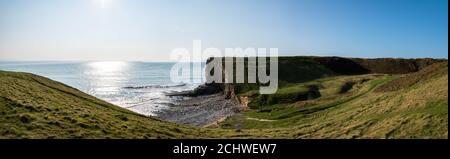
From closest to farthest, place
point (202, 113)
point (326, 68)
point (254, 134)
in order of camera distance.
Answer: point (254, 134)
point (202, 113)
point (326, 68)

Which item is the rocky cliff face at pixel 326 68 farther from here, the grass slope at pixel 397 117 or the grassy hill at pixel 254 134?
the grassy hill at pixel 254 134

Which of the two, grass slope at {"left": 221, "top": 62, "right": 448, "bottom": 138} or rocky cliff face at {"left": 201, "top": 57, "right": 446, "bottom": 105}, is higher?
rocky cliff face at {"left": 201, "top": 57, "right": 446, "bottom": 105}

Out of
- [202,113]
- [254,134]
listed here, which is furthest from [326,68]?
[254,134]

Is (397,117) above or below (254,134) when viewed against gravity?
above

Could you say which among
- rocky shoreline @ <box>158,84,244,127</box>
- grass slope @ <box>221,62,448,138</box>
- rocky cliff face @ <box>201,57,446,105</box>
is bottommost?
rocky shoreline @ <box>158,84,244,127</box>

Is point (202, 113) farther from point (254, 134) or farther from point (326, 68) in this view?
point (326, 68)

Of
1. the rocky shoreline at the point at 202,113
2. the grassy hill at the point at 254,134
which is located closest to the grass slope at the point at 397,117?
the grassy hill at the point at 254,134

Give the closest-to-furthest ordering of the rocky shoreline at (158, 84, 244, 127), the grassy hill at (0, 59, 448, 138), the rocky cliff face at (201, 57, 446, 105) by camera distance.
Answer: the grassy hill at (0, 59, 448, 138) → the rocky shoreline at (158, 84, 244, 127) → the rocky cliff face at (201, 57, 446, 105)

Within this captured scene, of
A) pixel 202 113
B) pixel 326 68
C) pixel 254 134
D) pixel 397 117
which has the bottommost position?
pixel 202 113

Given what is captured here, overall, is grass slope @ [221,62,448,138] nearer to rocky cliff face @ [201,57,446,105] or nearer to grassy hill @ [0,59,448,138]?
grassy hill @ [0,59,448,138]

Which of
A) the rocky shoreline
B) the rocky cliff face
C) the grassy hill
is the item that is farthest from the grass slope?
the rocky cliff face

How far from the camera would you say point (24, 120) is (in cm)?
2750

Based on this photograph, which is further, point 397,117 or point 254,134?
point 254,134
